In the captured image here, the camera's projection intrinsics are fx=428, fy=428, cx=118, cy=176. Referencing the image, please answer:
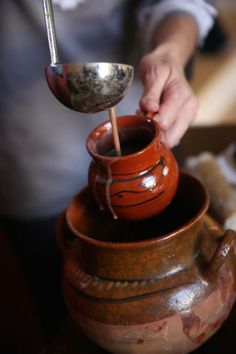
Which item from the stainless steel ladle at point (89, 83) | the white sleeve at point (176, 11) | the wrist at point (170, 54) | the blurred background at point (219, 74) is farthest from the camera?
the blurred background at point (219, 74)

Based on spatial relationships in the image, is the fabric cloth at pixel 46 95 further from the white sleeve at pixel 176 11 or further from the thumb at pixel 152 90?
the thumb at pixel 152 90

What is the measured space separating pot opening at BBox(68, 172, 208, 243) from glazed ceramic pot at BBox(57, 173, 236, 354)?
21mm

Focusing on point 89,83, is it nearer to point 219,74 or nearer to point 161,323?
point 161,323

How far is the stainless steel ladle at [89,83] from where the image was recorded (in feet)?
1.54

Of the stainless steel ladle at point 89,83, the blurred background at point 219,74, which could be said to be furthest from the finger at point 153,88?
the blurred background at point 219,74

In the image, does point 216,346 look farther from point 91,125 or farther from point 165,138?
point 91,125

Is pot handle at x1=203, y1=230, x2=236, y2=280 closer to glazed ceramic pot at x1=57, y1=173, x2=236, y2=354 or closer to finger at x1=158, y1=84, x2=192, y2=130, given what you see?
glazed ceramic pot at x1=57, y1=173, x2=236, y2=354

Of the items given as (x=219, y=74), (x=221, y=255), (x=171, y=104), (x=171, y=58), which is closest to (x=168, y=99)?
(x=171, y=104)

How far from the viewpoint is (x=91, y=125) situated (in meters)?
0.90

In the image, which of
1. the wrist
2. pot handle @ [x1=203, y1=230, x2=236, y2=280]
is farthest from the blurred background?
pot handle @ [x1=203, y1=230, x2=236, y2=280]

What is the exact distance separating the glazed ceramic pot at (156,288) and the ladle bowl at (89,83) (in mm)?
162

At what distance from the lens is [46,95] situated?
0.85 m

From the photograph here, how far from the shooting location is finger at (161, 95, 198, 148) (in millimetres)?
638

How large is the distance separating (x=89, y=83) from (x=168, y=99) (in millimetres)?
195
